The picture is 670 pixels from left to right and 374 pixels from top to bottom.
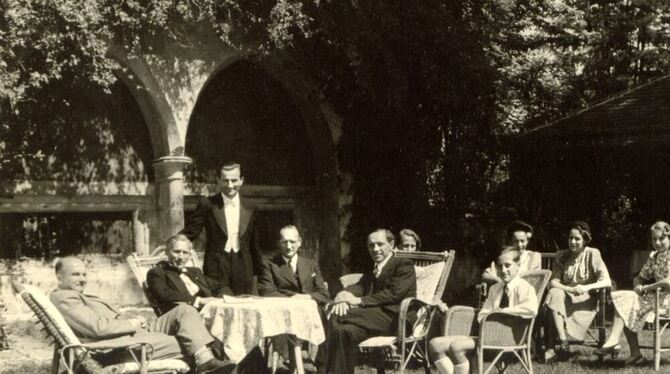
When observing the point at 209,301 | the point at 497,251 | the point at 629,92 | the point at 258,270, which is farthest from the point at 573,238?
the point at 629,92

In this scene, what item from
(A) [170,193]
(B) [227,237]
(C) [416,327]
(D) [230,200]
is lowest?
(C) [416,327]

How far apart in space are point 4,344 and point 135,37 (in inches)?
136

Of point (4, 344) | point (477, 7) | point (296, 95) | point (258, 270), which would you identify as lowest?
point (4, 344)

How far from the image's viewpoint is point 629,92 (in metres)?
13.8

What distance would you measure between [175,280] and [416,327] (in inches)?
74.2

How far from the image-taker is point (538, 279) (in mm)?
6984

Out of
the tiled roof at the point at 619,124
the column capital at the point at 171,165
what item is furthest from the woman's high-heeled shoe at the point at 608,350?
the column capital at the point at 171,165

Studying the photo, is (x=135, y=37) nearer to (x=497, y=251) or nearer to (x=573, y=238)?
(x=573, y=238)

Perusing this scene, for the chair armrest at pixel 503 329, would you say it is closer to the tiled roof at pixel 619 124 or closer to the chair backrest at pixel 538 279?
the chair backrest at pixel 538 279

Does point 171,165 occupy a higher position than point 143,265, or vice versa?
point 171,165

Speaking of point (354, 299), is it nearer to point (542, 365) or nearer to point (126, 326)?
point (126, 326)

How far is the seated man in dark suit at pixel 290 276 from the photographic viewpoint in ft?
22.9

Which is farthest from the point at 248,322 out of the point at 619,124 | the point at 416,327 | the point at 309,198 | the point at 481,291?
the point at 619,124

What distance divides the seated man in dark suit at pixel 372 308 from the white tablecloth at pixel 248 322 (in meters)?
0.36
